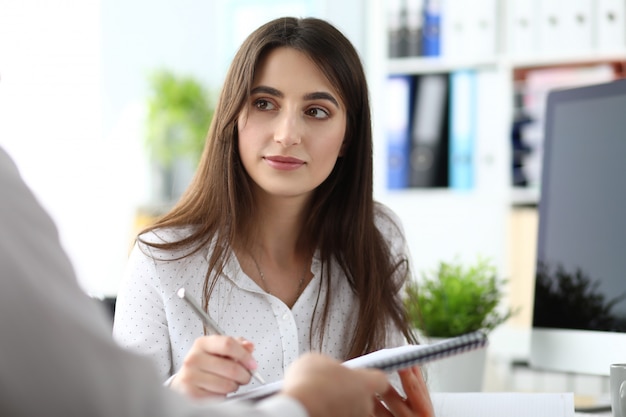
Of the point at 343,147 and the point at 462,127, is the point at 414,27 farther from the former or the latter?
the point at 343,147

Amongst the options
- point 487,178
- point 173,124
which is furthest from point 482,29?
point 173,124

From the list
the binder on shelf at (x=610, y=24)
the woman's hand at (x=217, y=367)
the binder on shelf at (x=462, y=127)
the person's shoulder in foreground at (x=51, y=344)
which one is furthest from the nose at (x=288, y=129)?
the binder on shelf at (x=610, y=24)

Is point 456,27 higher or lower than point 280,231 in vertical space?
higher

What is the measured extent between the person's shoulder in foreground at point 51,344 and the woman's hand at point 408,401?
0.48 m

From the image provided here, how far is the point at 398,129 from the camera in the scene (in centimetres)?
354

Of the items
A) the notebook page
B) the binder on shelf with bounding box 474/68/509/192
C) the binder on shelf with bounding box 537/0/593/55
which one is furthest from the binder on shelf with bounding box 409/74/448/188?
the notebook page

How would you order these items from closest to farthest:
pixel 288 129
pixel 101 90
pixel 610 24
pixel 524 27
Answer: pixel 288 129 < pixel 610 24 < pixel 524 27 < pixel 101 90

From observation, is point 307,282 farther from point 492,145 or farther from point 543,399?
point 492,145

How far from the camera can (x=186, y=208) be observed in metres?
1.63

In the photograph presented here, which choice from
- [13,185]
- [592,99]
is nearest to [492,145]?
[592,99]

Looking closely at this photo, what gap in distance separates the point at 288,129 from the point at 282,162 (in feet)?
0.21

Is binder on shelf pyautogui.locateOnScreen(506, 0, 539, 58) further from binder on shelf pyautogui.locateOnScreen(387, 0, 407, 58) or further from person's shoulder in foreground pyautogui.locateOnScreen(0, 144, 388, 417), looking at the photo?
person's shoulder in foreground pyautogui.locateOnScreen(0, 144, 388, 417)

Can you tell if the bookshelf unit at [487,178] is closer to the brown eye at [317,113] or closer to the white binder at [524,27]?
→ the white binder at [524,27]

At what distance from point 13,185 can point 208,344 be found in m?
0.38
